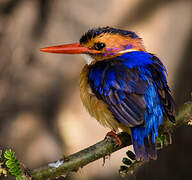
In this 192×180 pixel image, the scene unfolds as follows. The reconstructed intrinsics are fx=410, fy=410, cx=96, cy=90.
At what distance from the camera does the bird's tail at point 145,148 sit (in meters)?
2.39

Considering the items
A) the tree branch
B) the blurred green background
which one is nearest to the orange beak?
the tree branch

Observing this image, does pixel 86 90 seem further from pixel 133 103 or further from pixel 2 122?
pixel 2 122

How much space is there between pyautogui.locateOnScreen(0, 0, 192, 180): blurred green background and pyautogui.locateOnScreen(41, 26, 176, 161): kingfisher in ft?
4.59

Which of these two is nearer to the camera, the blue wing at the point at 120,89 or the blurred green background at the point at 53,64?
the blue wing at the point at 120,89

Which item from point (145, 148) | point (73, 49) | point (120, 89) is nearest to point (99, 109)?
point (120, 89)

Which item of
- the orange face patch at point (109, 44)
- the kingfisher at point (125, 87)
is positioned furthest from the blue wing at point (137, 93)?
the orange face patch at point (109, 44)

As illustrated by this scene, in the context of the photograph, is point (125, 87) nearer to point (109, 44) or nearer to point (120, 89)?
point (120, 89)

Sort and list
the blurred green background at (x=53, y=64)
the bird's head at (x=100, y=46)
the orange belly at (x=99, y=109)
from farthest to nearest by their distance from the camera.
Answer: the blurred green background at (x=53, y=64), the bird's head at (x=100, y=46), the orange belly at (x=99, y=109)

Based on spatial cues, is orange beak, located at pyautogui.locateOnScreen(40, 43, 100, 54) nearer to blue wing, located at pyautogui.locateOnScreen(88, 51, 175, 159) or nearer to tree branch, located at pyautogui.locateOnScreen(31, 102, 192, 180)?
blue wing, located at pyautogui.locateOnScreen(88, 51, 175, 159)

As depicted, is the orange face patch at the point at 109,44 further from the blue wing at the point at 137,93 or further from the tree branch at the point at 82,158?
the tree branch at the point at 82,158

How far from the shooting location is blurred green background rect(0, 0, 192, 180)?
4.48 m

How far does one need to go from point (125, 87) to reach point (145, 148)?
0.43m

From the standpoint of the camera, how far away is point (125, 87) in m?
2.64

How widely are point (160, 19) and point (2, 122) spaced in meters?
2.15
